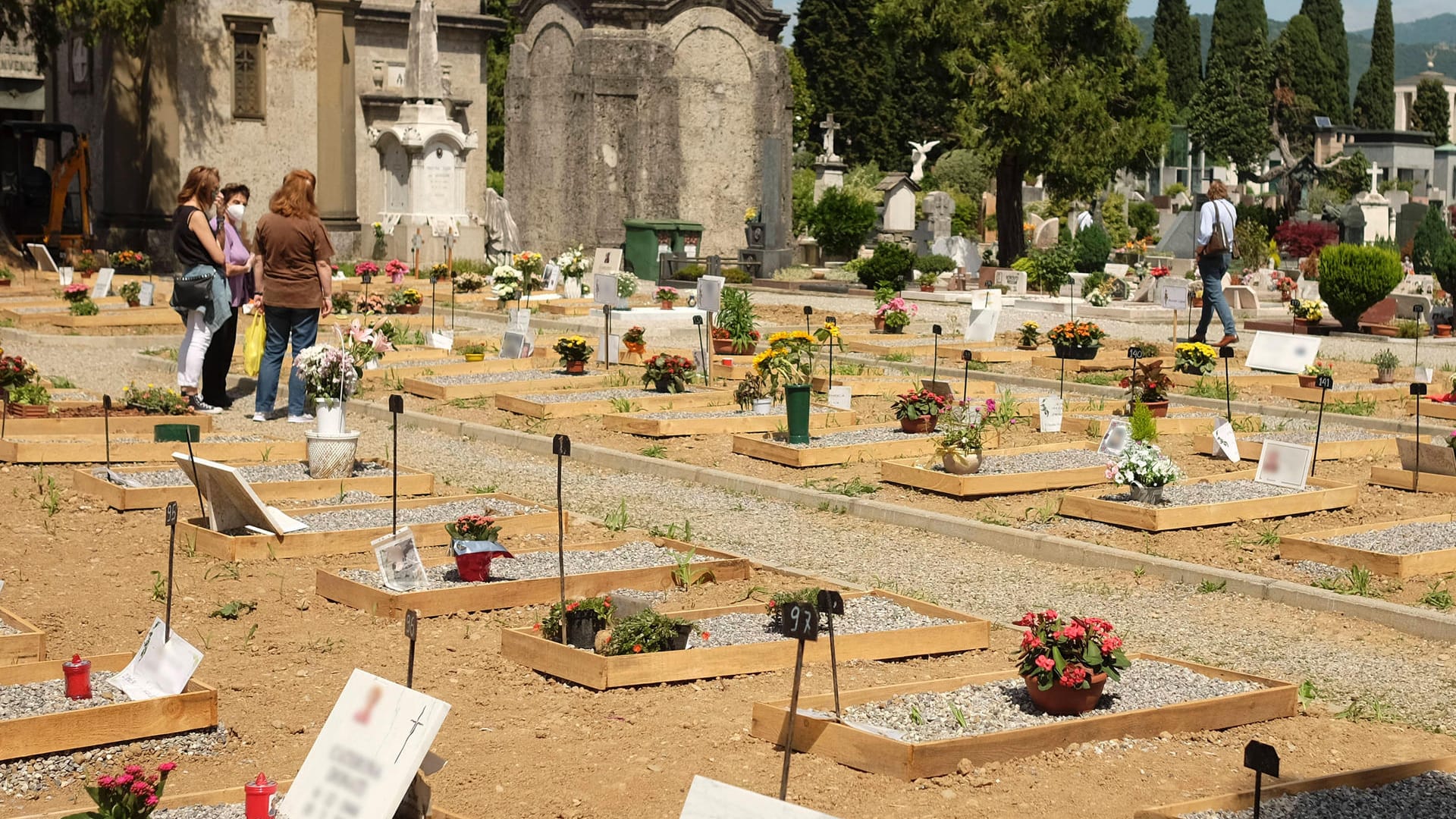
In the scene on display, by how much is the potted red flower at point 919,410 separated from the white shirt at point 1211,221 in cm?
748

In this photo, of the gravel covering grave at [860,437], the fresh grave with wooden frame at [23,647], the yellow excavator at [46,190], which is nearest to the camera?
the fresh grave with wooden frame at [23,647]

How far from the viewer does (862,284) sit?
104ft

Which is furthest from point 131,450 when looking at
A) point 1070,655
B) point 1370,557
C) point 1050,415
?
point 1370,557

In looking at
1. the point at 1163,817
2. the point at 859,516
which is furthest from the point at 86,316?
the point at 1163,817

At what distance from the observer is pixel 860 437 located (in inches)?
538

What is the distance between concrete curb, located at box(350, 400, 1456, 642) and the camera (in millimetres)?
8719

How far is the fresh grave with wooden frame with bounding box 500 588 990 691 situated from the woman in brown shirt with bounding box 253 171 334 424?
21.0 feet

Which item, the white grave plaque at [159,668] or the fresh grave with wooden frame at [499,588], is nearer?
the white grave plaque at [159,668]

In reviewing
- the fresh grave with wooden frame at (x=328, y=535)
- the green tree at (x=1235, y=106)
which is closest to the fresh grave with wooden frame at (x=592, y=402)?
the fresh grave with wooden frame at (x=328, y=535)

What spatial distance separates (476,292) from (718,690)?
20.8 meters

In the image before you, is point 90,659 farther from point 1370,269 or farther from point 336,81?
point 336,81

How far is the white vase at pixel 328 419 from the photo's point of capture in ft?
38.7

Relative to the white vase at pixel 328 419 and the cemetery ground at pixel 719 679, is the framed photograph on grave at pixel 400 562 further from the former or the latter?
the white vase at pixel 328 419

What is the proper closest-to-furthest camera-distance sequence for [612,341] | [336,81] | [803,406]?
[803,406]
[612,341]
[336,81]
